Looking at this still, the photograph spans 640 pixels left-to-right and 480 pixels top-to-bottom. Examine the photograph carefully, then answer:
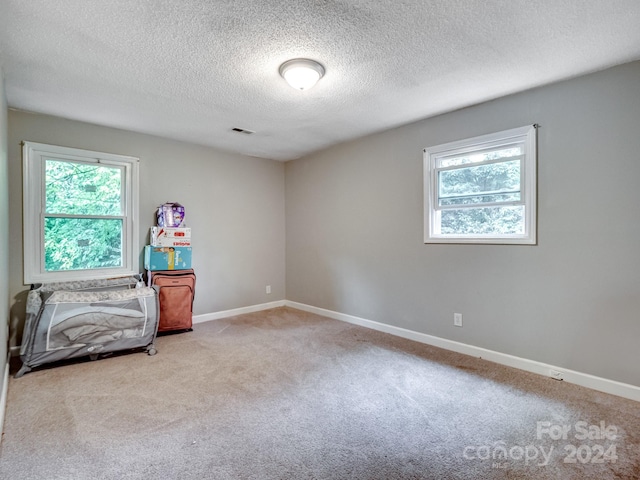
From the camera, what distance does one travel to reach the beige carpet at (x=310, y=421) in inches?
63.0

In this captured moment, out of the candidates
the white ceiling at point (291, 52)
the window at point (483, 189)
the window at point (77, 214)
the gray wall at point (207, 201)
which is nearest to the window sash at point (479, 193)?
the window at point (483, 189)

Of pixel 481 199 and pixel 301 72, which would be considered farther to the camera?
pixel 481 199

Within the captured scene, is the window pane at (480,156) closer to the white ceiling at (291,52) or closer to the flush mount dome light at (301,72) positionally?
the white ceiling at (291,52)

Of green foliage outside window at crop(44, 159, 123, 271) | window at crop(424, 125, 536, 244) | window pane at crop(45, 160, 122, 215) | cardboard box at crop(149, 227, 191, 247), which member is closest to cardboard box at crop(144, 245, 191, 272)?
cardboard box at crop(149, 227, 191, 247)

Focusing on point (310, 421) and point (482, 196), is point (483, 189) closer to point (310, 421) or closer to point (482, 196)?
point (482, 196)

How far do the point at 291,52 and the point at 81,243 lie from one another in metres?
3.06

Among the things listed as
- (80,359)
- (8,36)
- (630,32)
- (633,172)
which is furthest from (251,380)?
(630,32)

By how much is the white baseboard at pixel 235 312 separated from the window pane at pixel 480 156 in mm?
3260

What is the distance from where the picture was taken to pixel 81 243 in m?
3.46

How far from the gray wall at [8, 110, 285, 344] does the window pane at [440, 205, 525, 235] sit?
9.17 feet

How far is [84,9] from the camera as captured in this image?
1.72 metres

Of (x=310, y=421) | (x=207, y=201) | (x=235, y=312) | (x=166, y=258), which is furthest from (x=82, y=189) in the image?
(x=310, y=421)

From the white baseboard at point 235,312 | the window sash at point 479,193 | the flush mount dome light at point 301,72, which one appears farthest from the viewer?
the white baseboard at point 235,312

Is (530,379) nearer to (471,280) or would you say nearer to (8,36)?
(471,280)
